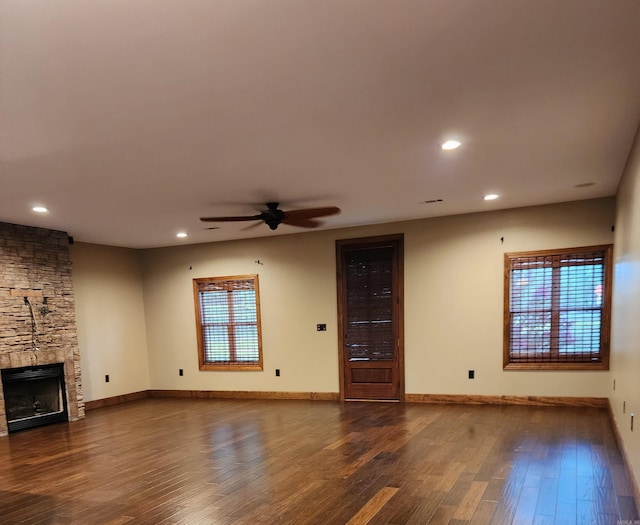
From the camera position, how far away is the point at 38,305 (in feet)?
19.0

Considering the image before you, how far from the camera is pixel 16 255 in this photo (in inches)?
219

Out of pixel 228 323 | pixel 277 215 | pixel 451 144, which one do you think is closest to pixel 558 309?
pixel 451 144

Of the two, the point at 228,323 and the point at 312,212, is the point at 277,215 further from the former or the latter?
the point at 228,323

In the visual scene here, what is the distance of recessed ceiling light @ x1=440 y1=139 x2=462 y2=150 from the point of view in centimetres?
312

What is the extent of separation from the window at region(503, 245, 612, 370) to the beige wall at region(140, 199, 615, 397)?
0.13 metres

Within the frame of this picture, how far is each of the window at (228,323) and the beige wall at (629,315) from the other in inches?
197

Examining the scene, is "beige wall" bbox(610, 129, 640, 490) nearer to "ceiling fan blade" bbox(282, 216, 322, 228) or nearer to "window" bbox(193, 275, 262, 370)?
"ceiling fan blade" bbox(282, 216, 322, 228)

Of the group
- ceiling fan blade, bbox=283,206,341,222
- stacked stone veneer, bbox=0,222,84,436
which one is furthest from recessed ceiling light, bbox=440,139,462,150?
stacked stone veneer, bbox=0,222,84,436

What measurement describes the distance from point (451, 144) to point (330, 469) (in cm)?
289

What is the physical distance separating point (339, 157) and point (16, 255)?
4.72m

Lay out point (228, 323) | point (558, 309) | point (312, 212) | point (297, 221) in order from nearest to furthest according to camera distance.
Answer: point (312, 212), point (297, 221), point (558, 309), point (228, 323)

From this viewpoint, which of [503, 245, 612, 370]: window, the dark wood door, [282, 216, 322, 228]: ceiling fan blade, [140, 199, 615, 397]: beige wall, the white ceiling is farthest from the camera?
the dark wood door

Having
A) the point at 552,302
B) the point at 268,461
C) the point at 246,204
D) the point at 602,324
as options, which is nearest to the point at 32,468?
the point at 268,461

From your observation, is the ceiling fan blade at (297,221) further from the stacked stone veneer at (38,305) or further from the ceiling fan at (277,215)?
the stacked stone veneer at (38,305)
